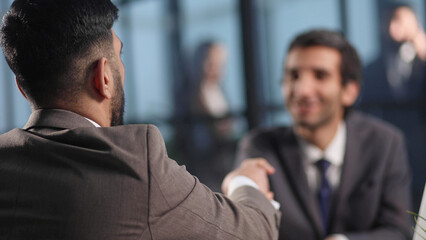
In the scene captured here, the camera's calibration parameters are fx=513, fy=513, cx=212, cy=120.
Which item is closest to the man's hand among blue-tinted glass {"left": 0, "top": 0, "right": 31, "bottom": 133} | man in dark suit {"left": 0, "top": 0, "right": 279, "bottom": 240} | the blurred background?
man in dark suit {"left": 0, "top": 0, "right": 279, "bottom": 240}

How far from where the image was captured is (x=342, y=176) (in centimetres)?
195

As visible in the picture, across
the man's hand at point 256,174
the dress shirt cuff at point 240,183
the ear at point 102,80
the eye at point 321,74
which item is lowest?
the man's hand at point 256,174

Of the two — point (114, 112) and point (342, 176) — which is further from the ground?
point (114, 112)

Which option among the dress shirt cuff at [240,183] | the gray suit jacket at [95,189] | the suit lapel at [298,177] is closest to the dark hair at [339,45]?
the suit lapel at [298,177]

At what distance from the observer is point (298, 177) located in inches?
77.1

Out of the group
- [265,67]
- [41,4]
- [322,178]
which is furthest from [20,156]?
[265,67]

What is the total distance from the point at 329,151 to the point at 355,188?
7.0 inches

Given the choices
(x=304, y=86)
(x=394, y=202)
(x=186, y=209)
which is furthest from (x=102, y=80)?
(x=394, y=202)

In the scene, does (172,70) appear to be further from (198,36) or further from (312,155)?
(312,155)

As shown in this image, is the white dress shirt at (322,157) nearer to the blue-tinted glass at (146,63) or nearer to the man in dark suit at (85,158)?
the man in dark suit at (85,158)

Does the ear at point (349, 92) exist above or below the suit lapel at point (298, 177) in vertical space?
above

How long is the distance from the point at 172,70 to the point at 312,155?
12.8 feet

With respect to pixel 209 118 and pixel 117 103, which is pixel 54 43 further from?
pixel 209 118

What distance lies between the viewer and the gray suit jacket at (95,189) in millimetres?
958
